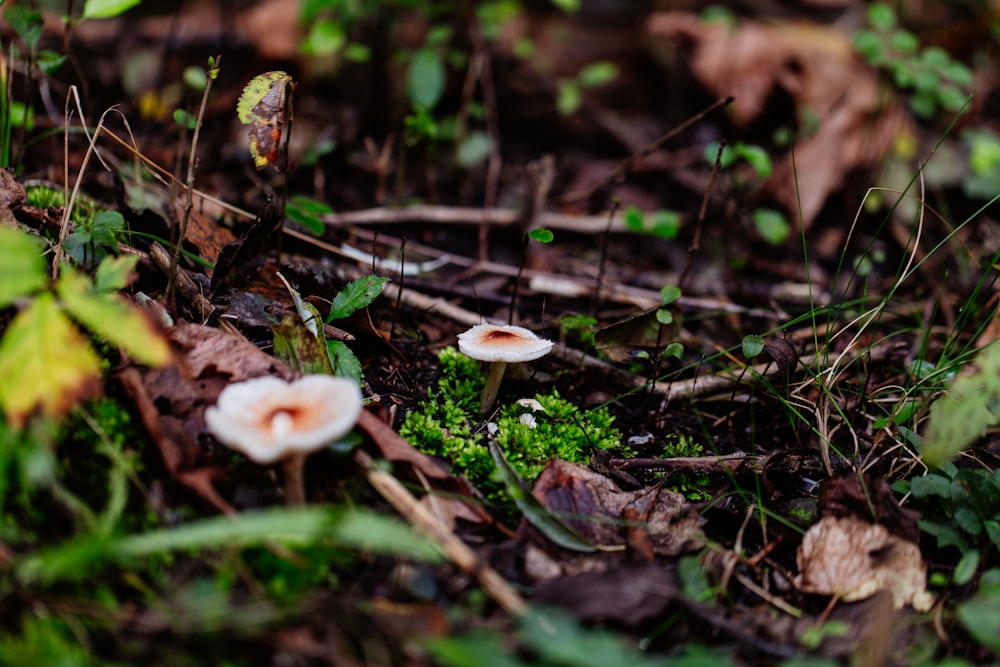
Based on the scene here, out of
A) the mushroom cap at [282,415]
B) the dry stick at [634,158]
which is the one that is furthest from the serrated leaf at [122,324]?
the dry stick at [634,158]

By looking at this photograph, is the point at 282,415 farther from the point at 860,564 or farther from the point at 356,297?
the point at 860,564

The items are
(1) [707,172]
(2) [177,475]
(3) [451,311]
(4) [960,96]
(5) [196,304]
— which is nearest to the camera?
(2) [177,475]

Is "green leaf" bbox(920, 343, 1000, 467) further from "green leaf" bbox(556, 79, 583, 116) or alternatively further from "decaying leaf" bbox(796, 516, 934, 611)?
"green leaf" bbox(556, 79, 583, 116)

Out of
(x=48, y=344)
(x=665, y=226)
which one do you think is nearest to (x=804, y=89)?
(x=665, y=226)

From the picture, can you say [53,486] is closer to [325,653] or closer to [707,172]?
[325,653]

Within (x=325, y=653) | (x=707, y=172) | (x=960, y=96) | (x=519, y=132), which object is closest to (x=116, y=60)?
(x=519, y=132)

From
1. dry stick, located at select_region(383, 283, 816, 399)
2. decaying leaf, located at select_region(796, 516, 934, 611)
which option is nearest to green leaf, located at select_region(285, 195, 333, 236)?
dry stick, located at select_region(383, 283, 816, 399)
